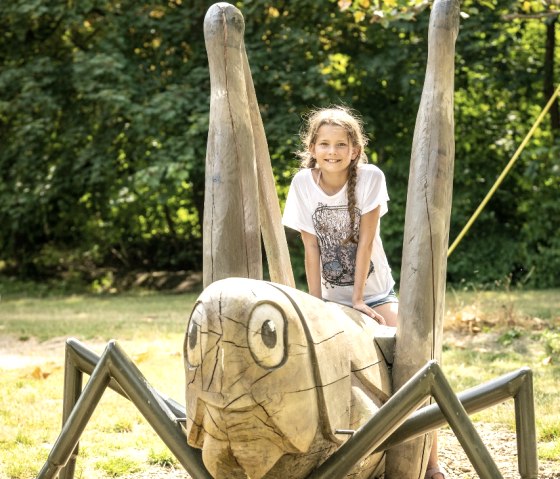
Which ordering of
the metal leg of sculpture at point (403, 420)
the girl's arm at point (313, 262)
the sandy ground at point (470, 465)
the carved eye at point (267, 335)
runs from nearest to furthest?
the carved eye at point (267, 335)
the metal leg of sculpture at point (403, 420)
the girl's arm at point (313, 262)
the sandy ground at point (470, 465)

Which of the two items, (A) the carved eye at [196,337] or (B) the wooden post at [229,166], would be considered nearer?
(A) the carved eye at [196,337]

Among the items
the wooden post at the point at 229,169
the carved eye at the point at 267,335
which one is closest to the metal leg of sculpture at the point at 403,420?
the carved eye at the point at 267,335

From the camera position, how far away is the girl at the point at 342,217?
3.73 m

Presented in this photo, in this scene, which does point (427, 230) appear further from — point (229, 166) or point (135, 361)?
point (135, 361)

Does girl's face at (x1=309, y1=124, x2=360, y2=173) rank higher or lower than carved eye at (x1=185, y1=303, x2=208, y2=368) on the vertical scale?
higher

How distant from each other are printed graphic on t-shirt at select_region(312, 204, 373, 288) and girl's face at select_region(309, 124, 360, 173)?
7.2 inches

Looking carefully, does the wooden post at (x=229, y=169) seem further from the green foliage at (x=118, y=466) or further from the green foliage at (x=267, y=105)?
the green foliage at (x=267, y=105)

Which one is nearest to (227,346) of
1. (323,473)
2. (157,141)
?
(323,473)

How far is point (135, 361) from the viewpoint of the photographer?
7.20m

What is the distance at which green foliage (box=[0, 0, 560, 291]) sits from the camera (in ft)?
42.5

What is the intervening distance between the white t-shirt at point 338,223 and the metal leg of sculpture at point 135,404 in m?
1.17

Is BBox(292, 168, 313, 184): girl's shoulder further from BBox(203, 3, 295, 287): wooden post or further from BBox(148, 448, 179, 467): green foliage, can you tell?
BBox(148, 448, 179, 467): green foliage

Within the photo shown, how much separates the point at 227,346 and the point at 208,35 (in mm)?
1626

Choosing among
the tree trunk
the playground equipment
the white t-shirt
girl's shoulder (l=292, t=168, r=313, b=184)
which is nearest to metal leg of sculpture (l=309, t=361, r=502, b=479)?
the playground equipment
